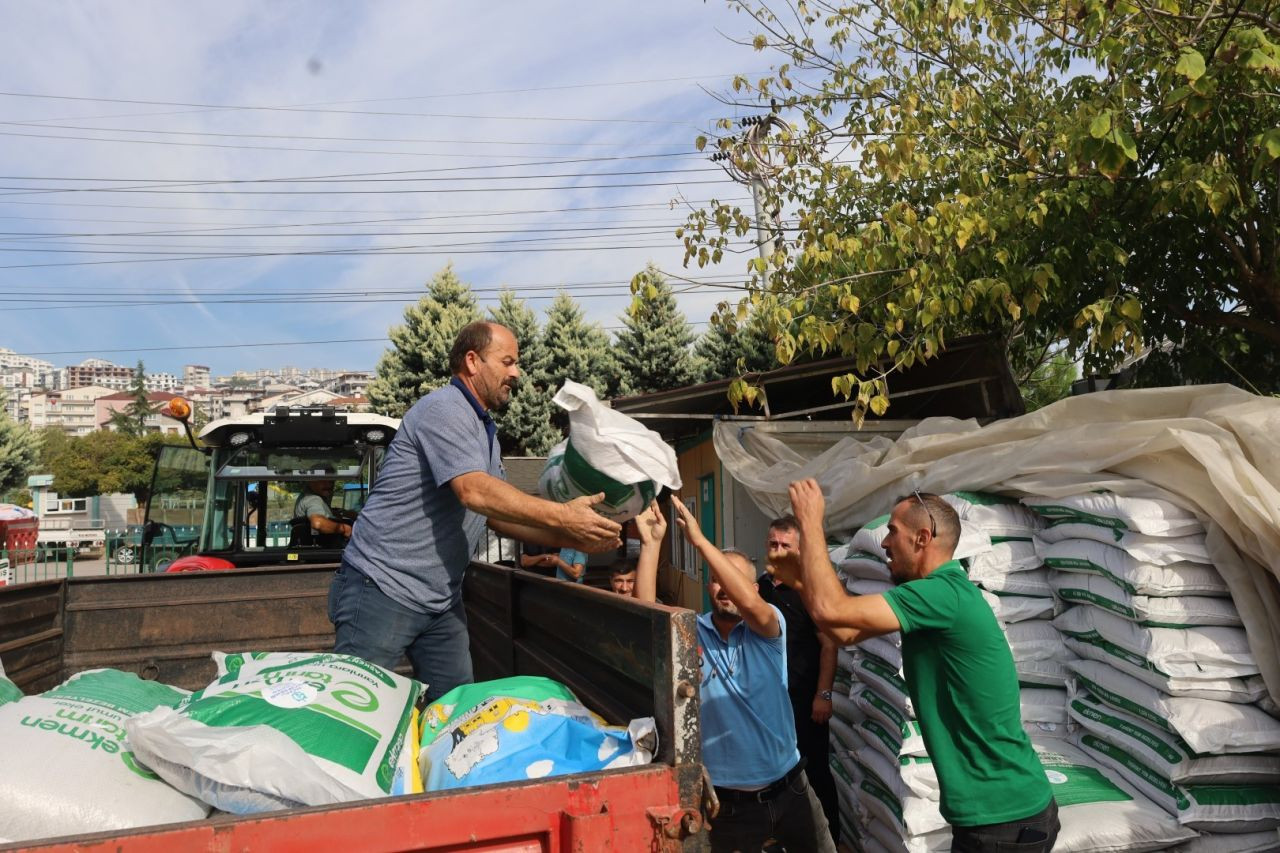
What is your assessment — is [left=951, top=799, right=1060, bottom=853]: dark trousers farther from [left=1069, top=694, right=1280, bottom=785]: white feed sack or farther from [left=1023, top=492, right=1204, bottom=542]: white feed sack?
[left=1023, top=492, right=1204, bottom=542]: white feed sack

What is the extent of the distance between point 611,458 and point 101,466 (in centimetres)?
7314

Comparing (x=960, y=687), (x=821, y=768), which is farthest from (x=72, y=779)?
(x=821, y=768)

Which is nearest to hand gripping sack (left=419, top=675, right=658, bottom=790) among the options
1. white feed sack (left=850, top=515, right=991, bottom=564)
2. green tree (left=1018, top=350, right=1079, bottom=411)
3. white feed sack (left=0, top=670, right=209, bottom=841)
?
white feed sack (left=0, top=670, right=209, bottom=841)

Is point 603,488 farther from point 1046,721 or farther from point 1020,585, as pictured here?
point 1046,721

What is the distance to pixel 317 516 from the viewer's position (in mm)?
6574

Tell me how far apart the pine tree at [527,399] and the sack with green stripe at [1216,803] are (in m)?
18.9

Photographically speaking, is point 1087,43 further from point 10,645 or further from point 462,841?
point 10,645

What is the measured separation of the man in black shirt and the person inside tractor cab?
10.6 feet

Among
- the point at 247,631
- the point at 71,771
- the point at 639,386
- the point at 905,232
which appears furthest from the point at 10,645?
the point at 639,386

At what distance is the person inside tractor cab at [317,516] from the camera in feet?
21.7

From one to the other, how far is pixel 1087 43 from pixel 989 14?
1.03 metres

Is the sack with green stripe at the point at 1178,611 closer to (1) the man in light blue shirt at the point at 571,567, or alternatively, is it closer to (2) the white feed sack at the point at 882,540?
(2) the white feed sack at the point at 882,540

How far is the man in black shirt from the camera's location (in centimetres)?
477

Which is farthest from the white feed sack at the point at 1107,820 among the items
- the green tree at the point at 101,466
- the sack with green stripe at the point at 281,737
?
the green tree at the point at 101,466
